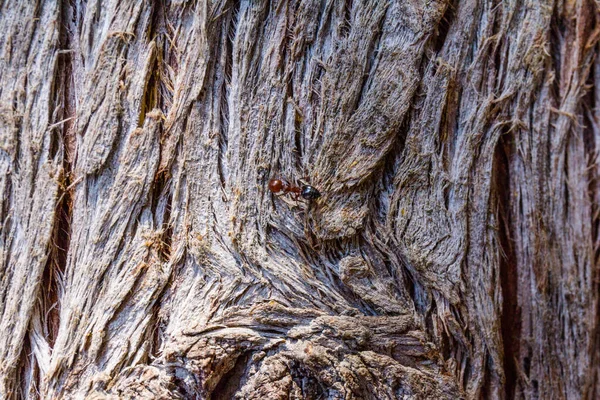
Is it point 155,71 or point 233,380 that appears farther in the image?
point 155,71

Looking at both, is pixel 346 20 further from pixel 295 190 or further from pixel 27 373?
pixel 27 373

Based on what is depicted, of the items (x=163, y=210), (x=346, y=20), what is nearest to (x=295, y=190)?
(x=163, y=210)

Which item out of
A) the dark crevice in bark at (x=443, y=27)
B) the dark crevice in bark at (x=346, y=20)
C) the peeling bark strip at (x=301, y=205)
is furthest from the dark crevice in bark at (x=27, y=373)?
Result: the dark crevice in bark at (x=443, y=27)

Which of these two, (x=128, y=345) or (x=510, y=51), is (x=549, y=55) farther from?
(x=128, y=345)

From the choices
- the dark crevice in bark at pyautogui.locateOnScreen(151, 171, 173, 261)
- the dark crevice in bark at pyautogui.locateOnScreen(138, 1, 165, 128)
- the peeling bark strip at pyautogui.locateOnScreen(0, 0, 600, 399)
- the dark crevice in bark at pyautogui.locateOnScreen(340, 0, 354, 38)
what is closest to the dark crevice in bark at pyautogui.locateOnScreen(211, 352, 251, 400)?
the peeling bark strip at pyautogui.locateOnScreen(0, 0, 600, 399)

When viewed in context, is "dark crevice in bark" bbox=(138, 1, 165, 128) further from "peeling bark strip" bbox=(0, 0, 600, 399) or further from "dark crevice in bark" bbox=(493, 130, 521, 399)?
"dark crevice in bark" bbox=(493, 130, 521, 399)
